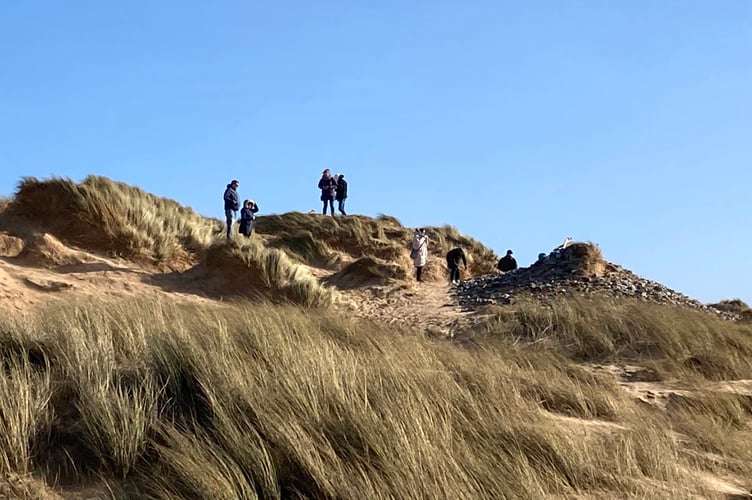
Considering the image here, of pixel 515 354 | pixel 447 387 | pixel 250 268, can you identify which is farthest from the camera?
pixel 250 268

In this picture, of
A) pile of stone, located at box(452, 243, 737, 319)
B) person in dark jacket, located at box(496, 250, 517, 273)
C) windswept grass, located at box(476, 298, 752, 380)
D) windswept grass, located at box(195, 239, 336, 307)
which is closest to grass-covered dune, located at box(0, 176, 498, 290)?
windswept grass, located at box(195, 239, 336, 307)

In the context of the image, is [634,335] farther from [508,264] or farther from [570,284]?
[508,264]

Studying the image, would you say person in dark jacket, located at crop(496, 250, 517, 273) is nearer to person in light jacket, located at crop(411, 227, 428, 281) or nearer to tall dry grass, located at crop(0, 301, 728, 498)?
person in light jacket, located at crop(411, 227, 428, 281)

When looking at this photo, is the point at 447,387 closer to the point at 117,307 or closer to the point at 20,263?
the point at 117,307

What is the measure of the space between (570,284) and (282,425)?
Result: 12573 millimetres

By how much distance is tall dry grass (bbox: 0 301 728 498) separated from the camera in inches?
147

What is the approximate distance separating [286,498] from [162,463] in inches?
28.6

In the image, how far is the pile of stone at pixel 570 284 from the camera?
1508 centimetres

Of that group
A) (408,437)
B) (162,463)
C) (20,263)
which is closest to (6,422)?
(162,463)

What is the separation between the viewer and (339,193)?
2638 cm

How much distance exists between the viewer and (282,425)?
13.4ft

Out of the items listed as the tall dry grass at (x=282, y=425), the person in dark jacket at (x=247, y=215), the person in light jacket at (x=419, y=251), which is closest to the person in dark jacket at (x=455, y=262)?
the person in light jacket at (x=419, y=251)

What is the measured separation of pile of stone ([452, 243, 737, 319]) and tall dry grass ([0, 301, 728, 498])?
8.79 m

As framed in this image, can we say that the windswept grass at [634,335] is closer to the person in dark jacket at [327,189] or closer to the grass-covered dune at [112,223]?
the grass-covered dune at [112,223]
